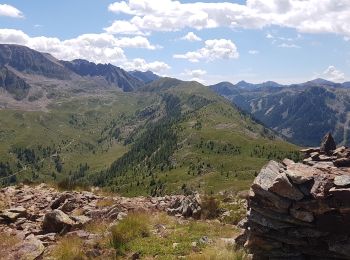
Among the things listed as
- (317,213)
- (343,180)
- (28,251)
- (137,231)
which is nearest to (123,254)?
(137,231)

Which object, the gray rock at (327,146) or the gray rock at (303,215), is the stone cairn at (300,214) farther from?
the gray rock at (327,146)

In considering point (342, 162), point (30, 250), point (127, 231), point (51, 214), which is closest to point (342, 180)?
point (342, 162)

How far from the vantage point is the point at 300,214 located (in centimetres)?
1639

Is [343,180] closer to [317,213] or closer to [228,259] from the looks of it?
[317,213]

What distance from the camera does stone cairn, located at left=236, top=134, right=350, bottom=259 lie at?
15.9m

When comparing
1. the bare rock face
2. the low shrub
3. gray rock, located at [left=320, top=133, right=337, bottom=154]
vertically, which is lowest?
the bare rock face

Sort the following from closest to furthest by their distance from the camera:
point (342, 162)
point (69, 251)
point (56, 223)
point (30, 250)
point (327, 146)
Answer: point (69, 251) → point (342, 162) → point (30, 250) → point (327, 146) → point (56, 223)

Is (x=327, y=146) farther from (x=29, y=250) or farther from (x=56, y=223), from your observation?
(x=29, y=250)

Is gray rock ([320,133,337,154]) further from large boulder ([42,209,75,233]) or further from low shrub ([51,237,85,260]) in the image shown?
large boulder ([42,209,75,233])

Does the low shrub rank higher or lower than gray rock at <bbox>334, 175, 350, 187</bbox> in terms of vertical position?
lower

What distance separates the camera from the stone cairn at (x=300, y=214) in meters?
15.9

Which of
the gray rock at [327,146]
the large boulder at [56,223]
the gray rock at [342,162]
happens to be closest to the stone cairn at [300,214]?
the gray rock at [342,162]

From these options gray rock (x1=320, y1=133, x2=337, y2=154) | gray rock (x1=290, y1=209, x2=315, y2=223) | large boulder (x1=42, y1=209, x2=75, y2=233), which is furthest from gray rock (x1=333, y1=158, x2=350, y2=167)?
large boulder (x1=42, y1=209, x2=75, y2=233)

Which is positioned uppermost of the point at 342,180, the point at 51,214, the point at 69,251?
the point at 342,180
